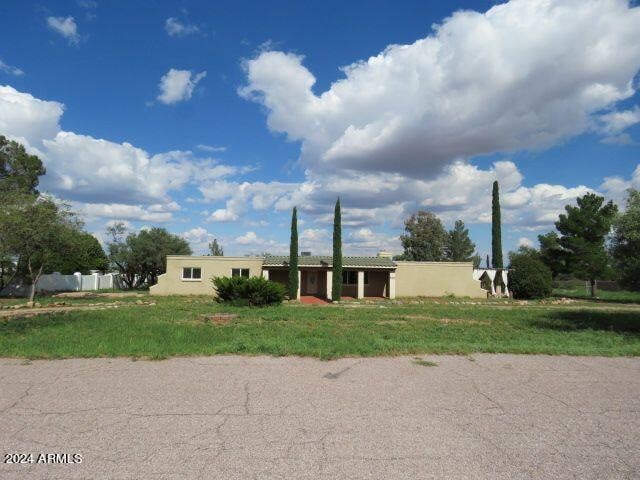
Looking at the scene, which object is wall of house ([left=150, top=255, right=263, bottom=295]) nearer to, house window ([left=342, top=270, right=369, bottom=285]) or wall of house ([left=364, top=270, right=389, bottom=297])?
house window ([left=342, top=270, right=369, bottom=285])

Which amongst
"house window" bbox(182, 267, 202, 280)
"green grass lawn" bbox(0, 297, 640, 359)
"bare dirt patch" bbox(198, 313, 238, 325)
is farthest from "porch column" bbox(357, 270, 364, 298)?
"bare dirt patch" bbox(198, 313, 238, 325)

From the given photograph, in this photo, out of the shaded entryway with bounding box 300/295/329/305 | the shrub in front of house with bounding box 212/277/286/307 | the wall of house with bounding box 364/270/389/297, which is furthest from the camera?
the wall of house with bounding box 364/270/389/297

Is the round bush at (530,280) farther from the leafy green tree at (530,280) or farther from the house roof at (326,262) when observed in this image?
the house roof at (326,262)

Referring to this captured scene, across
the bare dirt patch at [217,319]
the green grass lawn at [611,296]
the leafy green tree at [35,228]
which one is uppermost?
the leafy green tree at [35,228]

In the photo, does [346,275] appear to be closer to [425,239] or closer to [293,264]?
[293,264]

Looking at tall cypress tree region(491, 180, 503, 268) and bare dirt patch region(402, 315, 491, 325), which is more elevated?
tall cypress tree region(491, 180, 503, 268)

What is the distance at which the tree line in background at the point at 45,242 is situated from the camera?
74.0 feet

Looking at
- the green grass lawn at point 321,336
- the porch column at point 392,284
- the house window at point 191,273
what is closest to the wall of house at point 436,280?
the porch column at point 392,284

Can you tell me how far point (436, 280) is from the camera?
30656mm

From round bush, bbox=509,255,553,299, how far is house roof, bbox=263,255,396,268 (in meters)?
9.07

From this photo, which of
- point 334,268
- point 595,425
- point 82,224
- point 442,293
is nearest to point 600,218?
point 442,293

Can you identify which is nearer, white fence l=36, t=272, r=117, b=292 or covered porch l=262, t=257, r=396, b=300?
covered porch l=262, t=257, r=396, b=300

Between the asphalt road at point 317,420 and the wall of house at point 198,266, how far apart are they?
22.9 m

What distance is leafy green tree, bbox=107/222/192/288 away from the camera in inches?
1496
